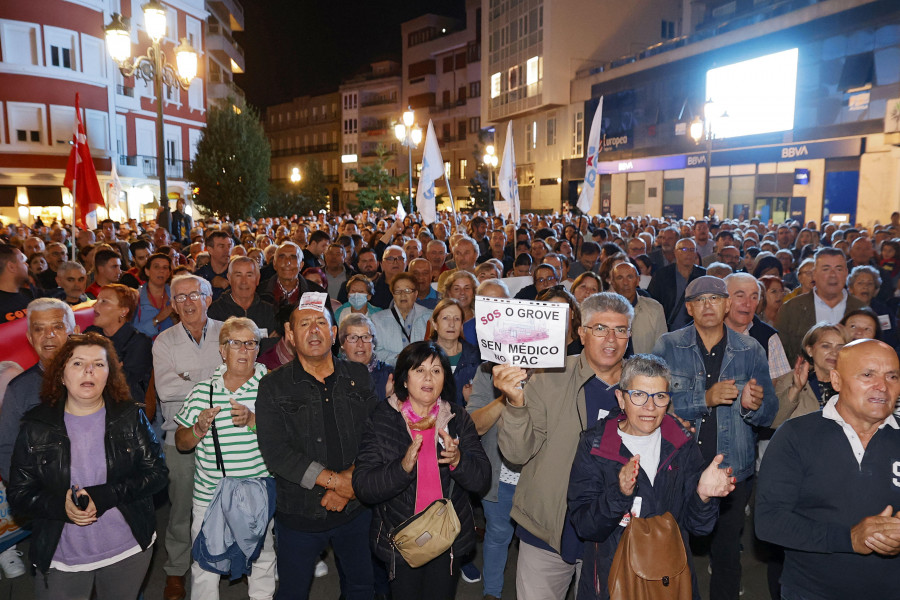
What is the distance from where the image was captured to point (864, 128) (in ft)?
81.4

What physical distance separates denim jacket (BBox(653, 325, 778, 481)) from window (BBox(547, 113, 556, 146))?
42.1 metres

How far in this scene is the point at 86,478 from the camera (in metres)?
3.74

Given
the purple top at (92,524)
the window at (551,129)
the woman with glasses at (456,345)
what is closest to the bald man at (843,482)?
the woman with glasses at (456,345)

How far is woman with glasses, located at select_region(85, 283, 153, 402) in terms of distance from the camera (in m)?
5.17

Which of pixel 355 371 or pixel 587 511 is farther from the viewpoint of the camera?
pixel 355 371

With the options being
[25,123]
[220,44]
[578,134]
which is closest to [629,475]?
[25,123]

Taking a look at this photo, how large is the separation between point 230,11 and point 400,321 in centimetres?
5432

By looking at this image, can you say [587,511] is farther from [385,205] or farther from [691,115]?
[385,205]

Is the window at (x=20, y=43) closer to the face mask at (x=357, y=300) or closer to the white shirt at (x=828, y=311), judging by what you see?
the face mask at (x=357, y=300)

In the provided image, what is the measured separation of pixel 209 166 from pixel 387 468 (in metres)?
34.0

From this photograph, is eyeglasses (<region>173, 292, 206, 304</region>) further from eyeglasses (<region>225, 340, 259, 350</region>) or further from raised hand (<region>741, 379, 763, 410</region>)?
raised hand (<region>741, 379, 763, 410</region>)

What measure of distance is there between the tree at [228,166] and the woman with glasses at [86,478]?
1288 inches

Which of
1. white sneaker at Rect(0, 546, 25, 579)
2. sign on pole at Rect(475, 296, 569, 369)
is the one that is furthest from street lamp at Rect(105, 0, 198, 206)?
sign on pole at Rect(475, 296, 569, 369)

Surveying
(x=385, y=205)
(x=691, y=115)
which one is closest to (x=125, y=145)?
(x=385, y=205)
